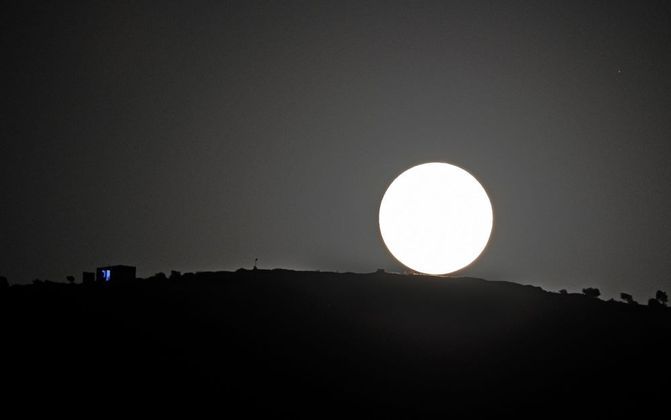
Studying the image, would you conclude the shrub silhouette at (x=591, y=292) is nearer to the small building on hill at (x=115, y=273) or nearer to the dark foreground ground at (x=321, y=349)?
the dark foreground ground at (x=321, y=349)

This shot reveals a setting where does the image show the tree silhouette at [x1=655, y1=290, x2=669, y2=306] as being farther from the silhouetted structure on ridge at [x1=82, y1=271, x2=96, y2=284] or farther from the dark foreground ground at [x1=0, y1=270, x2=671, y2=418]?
the silhouetted structure on ridge at [x1=82, y1=271, x2=96, y2=284]

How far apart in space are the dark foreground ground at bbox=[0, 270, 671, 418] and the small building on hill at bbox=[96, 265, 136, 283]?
6.08m

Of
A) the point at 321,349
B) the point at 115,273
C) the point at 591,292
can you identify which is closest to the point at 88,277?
the point at 115,273

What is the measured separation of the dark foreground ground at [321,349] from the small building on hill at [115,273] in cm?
608

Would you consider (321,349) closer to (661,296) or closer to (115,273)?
(115,273)

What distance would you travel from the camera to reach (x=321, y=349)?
44.1 metres

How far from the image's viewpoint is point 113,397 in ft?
119

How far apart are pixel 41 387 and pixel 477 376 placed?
955 inches

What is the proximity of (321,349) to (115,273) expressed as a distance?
2158 cm

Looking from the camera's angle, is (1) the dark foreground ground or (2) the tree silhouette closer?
(1) the dark foreground ground

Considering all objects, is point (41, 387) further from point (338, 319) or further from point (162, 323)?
point (338, 319)

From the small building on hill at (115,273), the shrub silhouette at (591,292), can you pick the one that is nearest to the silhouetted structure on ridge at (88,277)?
the small building on hill at (115,273)

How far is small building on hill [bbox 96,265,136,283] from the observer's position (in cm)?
5691

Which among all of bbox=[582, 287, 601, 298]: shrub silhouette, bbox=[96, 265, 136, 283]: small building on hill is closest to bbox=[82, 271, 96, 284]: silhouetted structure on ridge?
bbox=[96, 265, 136, 283]: small building on hill
